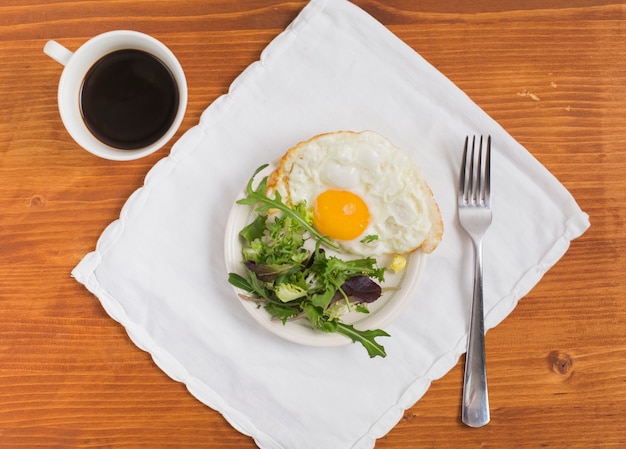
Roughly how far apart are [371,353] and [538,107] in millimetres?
987

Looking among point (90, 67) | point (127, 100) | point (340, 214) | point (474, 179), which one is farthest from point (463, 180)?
point (90, 67)

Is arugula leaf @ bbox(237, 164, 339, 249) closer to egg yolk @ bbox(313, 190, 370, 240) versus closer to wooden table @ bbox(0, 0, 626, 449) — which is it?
egg yolk @ bbox(313, 190, 370, 240)

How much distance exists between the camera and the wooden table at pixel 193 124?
5.89 feet

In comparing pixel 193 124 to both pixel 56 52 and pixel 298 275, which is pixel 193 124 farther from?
pixel 298 275

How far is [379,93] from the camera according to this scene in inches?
71.8

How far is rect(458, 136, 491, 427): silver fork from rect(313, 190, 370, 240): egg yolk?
0.35 m

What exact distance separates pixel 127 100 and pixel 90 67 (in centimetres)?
13

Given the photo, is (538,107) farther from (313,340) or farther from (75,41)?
(75,41)

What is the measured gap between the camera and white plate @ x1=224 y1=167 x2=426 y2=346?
168 centimetres

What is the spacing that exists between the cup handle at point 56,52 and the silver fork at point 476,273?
120 cm

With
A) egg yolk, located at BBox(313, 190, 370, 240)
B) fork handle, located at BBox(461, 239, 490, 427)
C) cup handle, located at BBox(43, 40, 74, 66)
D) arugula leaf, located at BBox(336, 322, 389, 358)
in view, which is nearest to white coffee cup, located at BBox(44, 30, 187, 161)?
cup handle, located at BBox(43, 40, 74, 66)

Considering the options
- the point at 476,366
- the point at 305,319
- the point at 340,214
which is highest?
the point at 340,214

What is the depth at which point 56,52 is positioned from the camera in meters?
1.44

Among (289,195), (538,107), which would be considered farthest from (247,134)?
(538,107)
